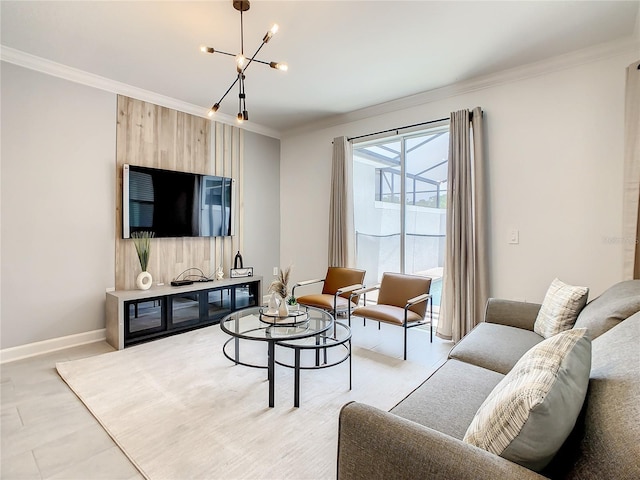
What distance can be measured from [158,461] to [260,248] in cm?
358

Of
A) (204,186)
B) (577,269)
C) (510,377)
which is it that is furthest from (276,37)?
(577,269)

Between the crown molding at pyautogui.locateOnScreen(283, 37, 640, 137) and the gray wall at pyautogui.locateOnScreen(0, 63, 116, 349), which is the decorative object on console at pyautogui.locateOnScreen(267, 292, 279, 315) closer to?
the gray wall at pyautogui.locateOnScreen(0, 63, 116, 349)

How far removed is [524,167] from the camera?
316 centimetres

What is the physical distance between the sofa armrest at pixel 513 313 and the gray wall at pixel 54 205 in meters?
3.84

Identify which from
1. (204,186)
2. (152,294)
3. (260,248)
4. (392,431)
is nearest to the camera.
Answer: (392,431)

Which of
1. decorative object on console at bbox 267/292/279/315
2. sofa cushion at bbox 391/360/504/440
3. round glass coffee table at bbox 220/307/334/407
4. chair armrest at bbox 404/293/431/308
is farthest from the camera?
chair armrest at bbox 404/293/431/308

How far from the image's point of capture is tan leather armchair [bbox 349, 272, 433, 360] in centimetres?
304

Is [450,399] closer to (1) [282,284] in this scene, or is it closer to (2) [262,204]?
(1) [282,284]

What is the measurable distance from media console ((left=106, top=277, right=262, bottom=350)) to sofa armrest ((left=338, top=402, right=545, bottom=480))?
9.84 feet

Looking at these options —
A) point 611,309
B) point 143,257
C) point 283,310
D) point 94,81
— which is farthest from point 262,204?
point 611,309

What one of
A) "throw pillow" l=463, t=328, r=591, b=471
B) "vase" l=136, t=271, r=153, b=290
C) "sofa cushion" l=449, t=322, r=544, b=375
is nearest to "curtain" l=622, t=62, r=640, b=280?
"sofa cushion" l=449, t=322, r=544, b=375

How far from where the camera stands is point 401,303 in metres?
3.48

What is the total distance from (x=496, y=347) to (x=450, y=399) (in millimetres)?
795

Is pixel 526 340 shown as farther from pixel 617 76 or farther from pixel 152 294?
pixel 152 294
